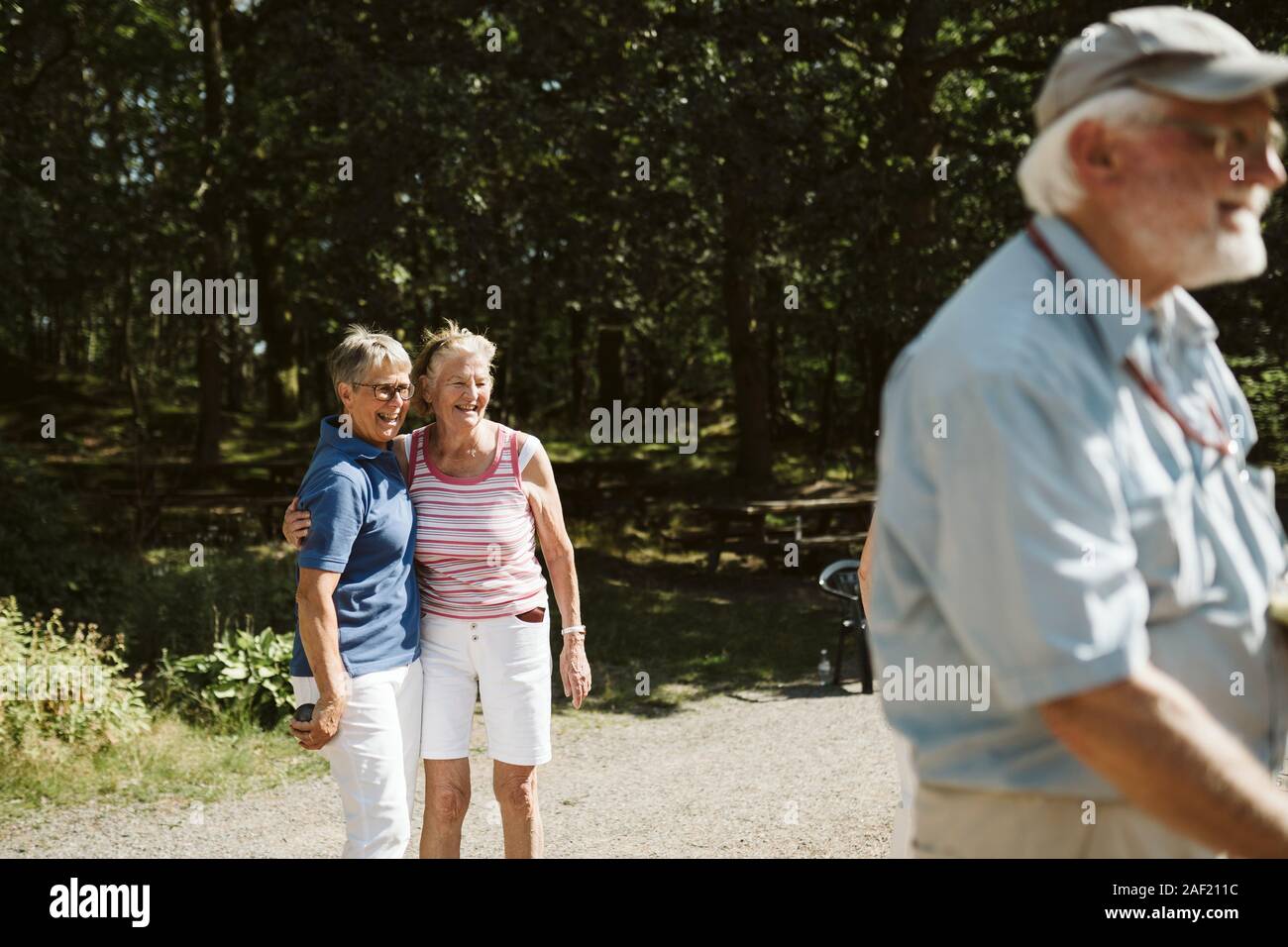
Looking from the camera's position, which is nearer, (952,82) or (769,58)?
(769,58)

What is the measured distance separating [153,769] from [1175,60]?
6.67 meters

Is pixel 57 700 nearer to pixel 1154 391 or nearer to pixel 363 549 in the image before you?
pixel 363 549

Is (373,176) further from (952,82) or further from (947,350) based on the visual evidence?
(947,350)

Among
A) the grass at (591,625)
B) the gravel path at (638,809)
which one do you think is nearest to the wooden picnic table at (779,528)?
the grass at (591,625)

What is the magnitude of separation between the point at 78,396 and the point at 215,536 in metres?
13.6

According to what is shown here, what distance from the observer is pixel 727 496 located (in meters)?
17.2

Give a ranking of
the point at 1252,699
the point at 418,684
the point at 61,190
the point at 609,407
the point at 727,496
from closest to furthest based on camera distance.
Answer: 1. the point at 1252,699
2. the point at 418,684
3. the point at 61,190
4. the point at 727,496
5. the point at 609,407

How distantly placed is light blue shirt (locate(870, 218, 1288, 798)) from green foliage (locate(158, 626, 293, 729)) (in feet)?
21.8

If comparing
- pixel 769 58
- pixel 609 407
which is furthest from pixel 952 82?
pixel 609 407

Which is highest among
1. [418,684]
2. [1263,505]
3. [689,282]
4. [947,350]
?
[689,282]

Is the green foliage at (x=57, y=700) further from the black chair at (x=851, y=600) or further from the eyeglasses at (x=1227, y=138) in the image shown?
the eyeglasses at (x=1227, y=138)

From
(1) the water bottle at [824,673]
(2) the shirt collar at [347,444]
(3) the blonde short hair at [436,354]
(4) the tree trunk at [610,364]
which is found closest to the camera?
(2) the shirt collar at [347,444]

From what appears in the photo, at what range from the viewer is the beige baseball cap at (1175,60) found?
145cm

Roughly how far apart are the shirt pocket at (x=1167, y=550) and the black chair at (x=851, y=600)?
708 centimetres
